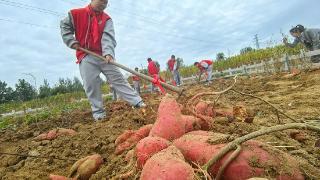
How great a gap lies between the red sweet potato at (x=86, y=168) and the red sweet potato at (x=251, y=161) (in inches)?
28.4

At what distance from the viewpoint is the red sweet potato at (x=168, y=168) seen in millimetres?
1320

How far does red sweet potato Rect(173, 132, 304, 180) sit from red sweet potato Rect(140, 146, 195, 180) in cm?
15

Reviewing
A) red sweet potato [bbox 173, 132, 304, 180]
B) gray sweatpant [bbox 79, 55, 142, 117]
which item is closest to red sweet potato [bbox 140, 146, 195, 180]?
red sweet potato [bbox 173, 132, 304, 180]

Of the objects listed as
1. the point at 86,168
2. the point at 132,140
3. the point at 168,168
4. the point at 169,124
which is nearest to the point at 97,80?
the point at 132,140

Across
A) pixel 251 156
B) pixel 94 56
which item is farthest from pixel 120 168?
pixel 94 56

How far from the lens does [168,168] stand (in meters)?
1.34

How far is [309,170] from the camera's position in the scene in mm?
1490

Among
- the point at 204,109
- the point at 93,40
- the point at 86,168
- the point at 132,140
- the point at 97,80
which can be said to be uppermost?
the point at 93,40

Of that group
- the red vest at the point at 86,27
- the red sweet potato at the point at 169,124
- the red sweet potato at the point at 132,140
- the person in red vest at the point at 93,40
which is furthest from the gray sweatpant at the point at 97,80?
the red sweet potato at the point at 169,124

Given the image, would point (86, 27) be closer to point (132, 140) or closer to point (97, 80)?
point (97, 80)

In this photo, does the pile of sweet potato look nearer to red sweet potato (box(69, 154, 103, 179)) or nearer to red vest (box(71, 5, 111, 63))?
red sweet potato (box(69, 154, 103, 179))

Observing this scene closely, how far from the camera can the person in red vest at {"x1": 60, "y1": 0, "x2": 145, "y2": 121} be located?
4.89 metres

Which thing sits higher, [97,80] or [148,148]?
[97,80]

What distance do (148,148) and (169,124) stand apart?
32 centimetres
